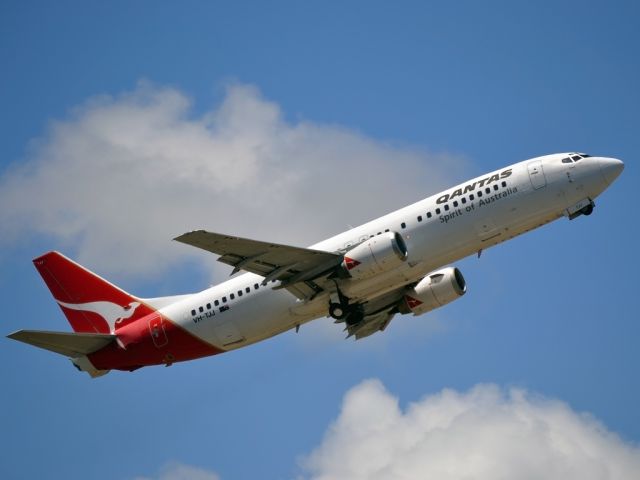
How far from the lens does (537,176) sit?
52.6m

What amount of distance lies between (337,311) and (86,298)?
1515 centimetres

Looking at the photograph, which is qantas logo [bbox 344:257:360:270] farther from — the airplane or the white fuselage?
the white fuselage

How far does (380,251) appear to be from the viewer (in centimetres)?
5181

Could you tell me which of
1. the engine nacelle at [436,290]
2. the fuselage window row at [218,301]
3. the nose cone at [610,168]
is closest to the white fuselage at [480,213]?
the nose cone at [610,168]

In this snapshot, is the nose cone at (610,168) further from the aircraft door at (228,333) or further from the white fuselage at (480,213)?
the aircraft door at (228,333)

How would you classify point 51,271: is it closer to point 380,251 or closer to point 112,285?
point 112,285

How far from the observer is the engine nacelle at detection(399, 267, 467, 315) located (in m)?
58.4

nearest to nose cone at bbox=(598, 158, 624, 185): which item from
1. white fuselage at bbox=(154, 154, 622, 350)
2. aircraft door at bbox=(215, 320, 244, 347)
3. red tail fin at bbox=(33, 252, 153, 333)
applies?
white fuselage at bbox=(154, 154, 622, 350)

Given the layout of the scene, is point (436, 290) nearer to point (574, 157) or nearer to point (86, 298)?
point (574, 157)

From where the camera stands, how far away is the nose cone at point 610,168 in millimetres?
52781

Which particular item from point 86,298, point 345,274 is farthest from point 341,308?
point 86,298

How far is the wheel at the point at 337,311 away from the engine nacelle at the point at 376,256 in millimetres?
2166

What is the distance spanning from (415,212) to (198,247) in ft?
34.6

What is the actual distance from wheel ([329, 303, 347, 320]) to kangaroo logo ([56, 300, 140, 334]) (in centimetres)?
1129
